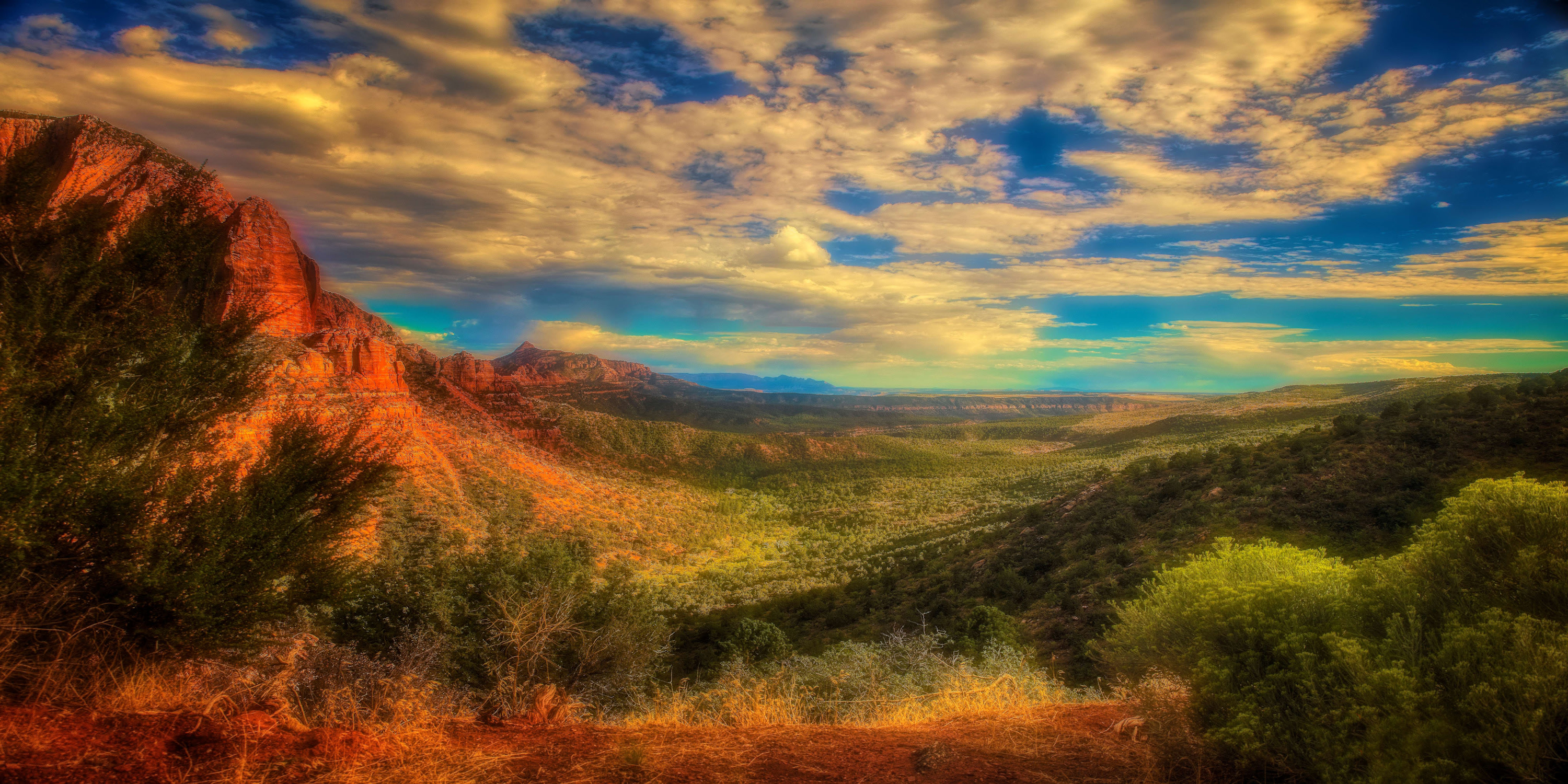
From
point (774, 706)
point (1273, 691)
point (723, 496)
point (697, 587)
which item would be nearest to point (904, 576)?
point (697, 587)

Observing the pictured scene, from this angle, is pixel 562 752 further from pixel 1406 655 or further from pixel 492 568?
pixel 492 568

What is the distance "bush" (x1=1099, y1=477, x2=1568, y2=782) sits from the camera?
11.1 ft

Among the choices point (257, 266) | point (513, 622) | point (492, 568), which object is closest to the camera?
point (513, 622)

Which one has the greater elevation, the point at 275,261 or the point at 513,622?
the point at 275,261

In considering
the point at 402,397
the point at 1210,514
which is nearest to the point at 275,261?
the point at 402,397

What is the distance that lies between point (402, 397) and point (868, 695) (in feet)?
131

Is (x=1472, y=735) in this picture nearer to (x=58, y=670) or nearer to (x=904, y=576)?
(x=58, y=670)

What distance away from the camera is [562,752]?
16.9 feet

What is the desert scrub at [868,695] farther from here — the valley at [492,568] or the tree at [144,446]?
the tree at [144,446]

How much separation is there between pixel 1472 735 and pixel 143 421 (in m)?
11.7

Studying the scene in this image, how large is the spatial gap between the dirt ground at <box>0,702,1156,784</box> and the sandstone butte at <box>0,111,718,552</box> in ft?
19.5

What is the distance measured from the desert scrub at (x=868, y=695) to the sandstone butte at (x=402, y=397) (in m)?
7.13

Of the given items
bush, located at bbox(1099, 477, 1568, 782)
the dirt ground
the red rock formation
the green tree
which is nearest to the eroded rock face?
the red rock formation

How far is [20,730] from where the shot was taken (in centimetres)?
389
